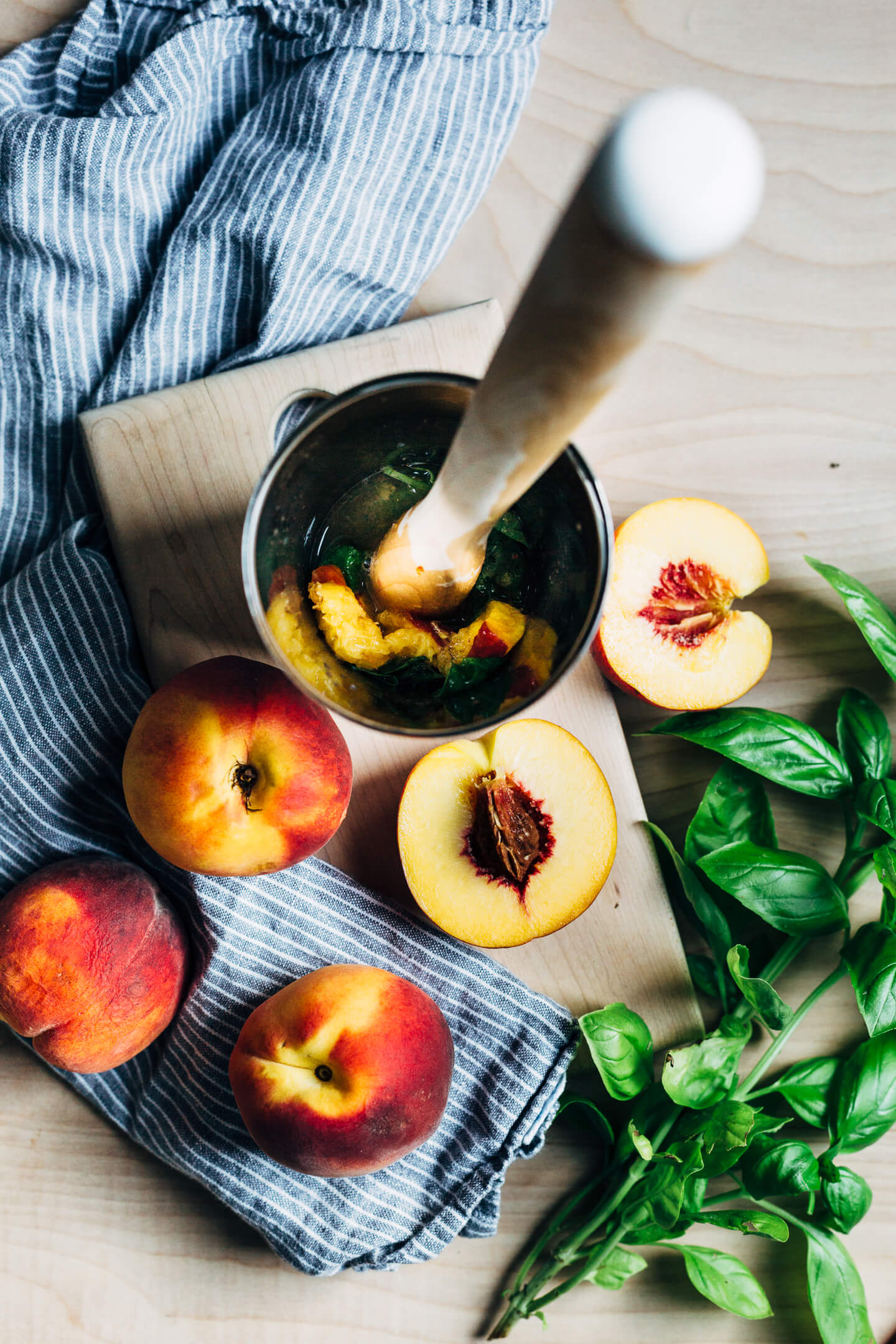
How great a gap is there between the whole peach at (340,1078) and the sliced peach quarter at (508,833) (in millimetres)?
83

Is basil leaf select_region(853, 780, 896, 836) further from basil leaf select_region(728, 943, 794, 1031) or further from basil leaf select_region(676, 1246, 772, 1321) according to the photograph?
basil leaf select_region(676, 1246, 772, 1321)

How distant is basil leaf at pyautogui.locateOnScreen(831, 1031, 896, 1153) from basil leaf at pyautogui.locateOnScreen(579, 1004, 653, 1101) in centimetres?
16

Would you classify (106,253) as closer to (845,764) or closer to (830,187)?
(830,187)

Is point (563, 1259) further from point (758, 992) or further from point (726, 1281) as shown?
point (758, 992)

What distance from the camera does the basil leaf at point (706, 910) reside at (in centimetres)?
73

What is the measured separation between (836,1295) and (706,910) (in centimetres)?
31

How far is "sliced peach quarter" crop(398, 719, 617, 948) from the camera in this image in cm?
69

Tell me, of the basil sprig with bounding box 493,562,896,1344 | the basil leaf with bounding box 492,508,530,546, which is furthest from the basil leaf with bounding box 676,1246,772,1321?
the basil leaf with bounding box 492,508,530,546

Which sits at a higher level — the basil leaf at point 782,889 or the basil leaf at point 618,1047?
the basil leaf at point 782,889

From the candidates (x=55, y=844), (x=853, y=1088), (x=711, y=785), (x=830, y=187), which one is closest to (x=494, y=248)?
(x=830, y=187)

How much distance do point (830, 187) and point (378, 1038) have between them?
79 centimetres

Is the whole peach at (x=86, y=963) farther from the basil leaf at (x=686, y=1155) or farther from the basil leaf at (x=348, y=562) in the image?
the basil leaf at (x=686, y=1155)

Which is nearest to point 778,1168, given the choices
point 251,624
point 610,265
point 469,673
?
point 469,673

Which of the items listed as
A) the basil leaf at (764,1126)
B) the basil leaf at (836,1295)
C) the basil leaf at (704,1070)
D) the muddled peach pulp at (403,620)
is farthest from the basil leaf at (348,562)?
the basil leaf at (836,1295)
